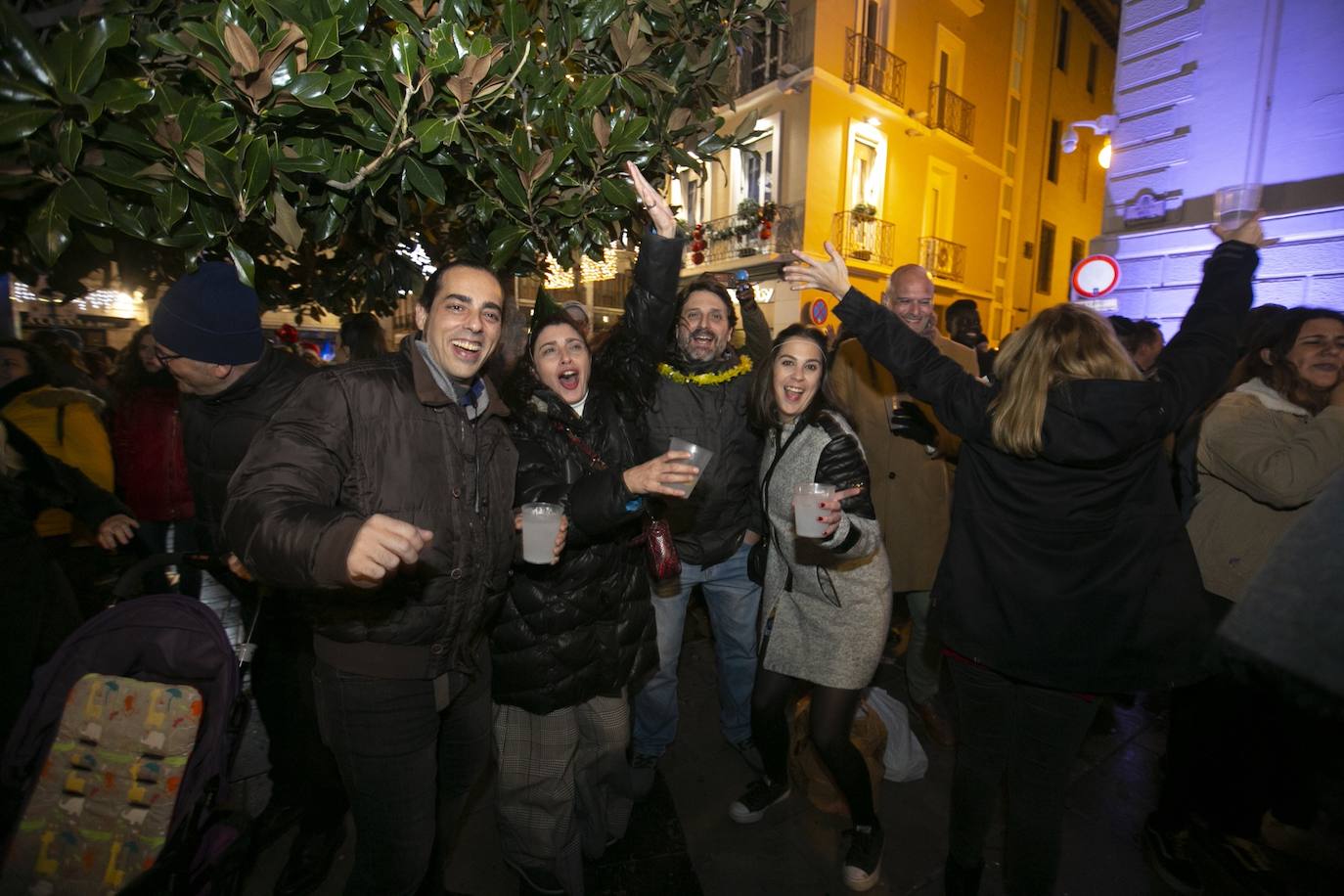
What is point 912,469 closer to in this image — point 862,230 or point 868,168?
point 862,230

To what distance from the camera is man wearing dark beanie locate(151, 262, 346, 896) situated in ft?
7.04

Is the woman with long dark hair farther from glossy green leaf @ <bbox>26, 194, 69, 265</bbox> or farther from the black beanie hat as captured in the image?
glossy green leaf @ <bbox>26, 194, 69, 265</bbox>

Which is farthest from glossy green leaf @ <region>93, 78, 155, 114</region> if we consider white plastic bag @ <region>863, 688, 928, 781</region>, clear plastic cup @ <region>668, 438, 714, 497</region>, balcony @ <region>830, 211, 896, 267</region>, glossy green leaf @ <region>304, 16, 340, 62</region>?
balcony @ <region>830, 211, 896, 267</region>

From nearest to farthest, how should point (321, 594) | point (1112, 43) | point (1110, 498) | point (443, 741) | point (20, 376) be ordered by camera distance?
1. point (321, 594)
2. point (1110, 498)
3. point (443, 741)
4. point (20, 376)
5. point (1112, 43)

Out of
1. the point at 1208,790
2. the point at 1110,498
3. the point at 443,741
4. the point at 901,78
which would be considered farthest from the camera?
the point at 901,78

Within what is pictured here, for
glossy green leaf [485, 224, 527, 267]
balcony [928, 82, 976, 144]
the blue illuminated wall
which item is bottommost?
glossy green leaf [485, 224, 527, 267]

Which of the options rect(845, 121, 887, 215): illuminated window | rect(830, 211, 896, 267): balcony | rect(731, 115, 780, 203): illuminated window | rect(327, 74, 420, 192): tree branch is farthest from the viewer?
rect(845, 121, 887, 215): illuminated window

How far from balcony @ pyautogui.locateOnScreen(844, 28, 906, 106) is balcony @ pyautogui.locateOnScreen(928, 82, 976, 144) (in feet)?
4.09

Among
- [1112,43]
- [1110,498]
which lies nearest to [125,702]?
[1110,498]

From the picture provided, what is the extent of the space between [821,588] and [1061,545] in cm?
87

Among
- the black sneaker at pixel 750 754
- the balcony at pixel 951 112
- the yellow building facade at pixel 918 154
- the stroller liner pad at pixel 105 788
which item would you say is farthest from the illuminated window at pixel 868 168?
the stroller liner pad at pixel 105 788

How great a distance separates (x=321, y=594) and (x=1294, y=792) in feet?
13.3

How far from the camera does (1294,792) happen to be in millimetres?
2621

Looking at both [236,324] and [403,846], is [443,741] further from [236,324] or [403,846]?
[236,324]
